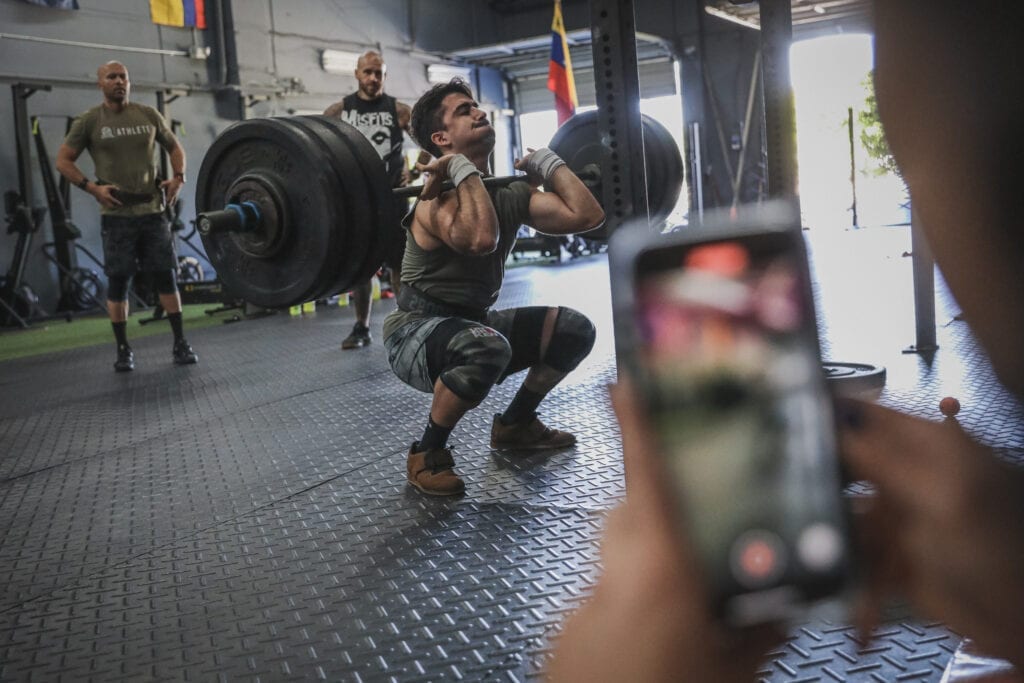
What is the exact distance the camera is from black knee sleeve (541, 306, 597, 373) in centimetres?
223

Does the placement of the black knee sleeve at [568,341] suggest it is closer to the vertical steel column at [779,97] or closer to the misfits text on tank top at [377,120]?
the vertical steel column at [779,97]

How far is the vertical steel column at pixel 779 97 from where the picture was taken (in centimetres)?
235

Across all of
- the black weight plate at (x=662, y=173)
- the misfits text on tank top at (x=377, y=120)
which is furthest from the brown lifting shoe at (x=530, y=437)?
the misfits text on tank top at (x=377, y=120)

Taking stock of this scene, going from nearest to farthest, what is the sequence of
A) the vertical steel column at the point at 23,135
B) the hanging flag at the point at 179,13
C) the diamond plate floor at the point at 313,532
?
the diamond plate floor at the point at 313,532 < the vertical steel column at the point at 23,135 < the hanging flag at the point at 179,13

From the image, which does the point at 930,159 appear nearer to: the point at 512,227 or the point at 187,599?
Result: the point at 187,599

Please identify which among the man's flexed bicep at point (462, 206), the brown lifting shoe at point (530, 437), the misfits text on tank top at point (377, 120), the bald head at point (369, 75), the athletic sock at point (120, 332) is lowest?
the brown lifting shoe at point (530, 437)

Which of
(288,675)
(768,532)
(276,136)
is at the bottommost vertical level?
(288,675)

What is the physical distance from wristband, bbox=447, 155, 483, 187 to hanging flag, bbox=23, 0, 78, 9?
235 inches

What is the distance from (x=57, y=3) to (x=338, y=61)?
3.03 metres

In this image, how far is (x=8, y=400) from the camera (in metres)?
3.55

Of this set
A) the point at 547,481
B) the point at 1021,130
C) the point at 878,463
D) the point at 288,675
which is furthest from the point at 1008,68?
the point at 547,481

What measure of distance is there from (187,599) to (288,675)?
0.39 metres

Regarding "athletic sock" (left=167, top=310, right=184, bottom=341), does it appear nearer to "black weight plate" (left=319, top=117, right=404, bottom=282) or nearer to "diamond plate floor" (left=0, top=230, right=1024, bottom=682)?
"diamond plate floor" (left=0, top=230, right=1024, bottom=682)

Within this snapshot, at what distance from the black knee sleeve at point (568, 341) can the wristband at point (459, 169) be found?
47 cm
